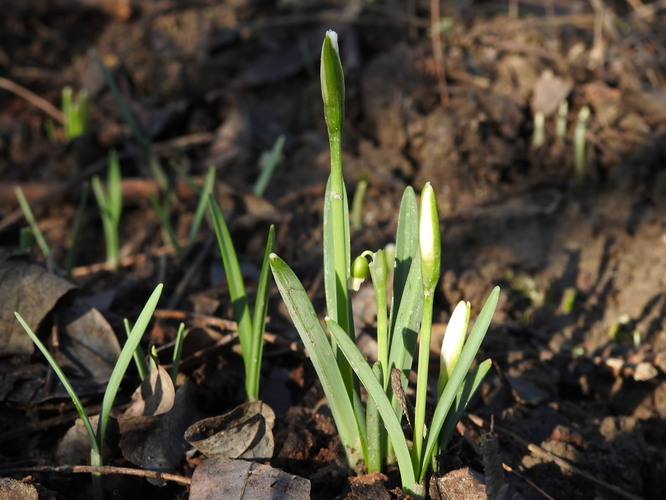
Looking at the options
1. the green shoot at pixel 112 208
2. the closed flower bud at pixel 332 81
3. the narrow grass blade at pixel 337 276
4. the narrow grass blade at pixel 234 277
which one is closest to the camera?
the closed flower bud at pixel 332 81

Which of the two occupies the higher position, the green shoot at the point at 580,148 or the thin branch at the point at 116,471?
the green shoot at the point at 580,148

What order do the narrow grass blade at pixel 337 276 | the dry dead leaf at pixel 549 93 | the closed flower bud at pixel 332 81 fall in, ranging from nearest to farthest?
1. the closed flower bud at pixel 332 81
2. the narrow grass blade at pixel 337 276
3. the dry dead leaf at pixel 549 93

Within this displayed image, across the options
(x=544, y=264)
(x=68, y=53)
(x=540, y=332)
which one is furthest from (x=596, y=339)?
(x=68, y=53)

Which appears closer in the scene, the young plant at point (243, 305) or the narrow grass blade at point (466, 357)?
the narrow grass blade at point (466, 357)

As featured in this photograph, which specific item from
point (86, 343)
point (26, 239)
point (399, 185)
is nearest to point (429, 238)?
point (86, 343)

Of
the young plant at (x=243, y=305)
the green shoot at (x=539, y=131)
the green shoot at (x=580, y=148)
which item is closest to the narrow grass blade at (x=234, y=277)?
the young plant at (x=243, y=305)

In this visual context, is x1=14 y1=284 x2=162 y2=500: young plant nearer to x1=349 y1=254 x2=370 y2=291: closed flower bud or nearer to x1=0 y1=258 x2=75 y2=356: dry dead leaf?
x1=0 y1=258 x2=75 y2=356: dry dead leaf

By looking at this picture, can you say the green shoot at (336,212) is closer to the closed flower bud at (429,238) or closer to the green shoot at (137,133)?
the closed flower bud at (429,238)
